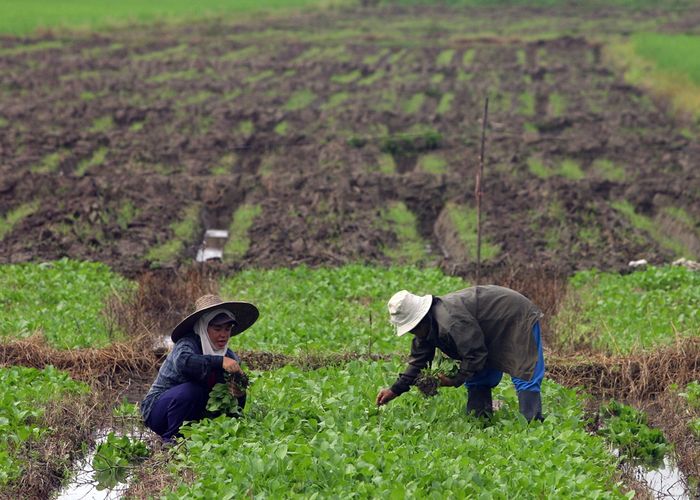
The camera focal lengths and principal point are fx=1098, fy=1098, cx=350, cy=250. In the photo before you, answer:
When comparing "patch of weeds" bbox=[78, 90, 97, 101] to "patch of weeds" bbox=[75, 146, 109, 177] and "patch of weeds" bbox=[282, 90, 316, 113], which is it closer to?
"patch of weeds" bbox=[282, 90, 316, 113]

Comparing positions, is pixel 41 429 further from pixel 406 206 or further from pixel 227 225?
pixel 406 206

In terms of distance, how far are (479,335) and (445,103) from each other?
65.8 feet

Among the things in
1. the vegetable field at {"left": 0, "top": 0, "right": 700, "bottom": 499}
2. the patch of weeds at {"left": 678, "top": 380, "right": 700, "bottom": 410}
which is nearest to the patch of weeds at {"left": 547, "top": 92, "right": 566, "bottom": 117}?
the vegetable field at {"left": 0, "top": 0, "right": 700, "bottom": 499}

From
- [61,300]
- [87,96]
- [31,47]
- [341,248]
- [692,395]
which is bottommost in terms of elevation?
[31,47]

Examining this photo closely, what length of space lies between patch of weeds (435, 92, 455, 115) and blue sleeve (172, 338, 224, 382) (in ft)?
60.3

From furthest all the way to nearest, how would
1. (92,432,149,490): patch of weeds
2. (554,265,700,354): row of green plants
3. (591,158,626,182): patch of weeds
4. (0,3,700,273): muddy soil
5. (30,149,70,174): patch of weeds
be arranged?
(591,158,626,182): patch of weeds < (30,149,70,174): patch of weeds < (0,3,700,273): muddy soil < (554,265,700,354): row of green plants < (92,432,149,490): patch of weeds

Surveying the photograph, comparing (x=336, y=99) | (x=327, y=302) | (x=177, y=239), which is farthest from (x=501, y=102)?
(x=327, y=302)

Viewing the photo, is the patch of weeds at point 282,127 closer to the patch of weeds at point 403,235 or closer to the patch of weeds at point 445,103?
the patch of weeds at point 445,103

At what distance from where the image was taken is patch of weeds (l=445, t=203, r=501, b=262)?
617 inches

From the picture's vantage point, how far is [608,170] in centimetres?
2109

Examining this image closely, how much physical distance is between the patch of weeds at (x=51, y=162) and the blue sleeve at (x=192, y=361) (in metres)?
12.1

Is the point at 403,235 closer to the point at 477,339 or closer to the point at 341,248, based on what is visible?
the point at 341,248

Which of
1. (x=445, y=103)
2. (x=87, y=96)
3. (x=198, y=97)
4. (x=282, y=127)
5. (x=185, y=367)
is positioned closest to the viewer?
(x=185, y=367)

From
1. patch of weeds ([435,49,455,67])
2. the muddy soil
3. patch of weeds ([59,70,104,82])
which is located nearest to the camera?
the muddy soil
